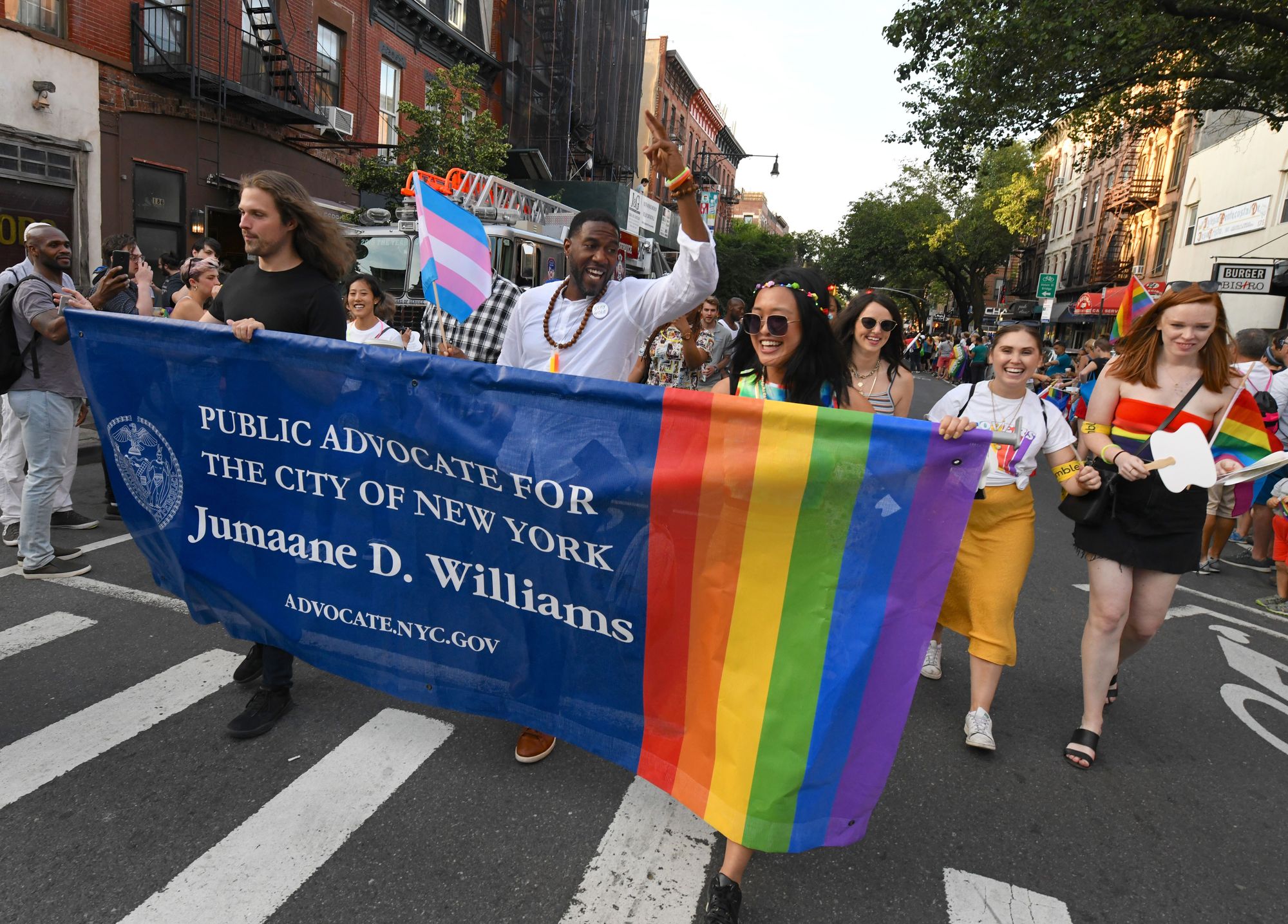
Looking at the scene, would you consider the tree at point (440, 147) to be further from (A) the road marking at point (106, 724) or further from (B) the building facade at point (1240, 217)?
(B) the building facade at point (1240, 217)

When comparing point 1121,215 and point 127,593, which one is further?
point 1121,215

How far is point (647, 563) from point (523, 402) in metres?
0.63

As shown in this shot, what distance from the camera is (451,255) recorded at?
4.17 m

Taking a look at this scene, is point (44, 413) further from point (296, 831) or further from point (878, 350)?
point (878, 350)

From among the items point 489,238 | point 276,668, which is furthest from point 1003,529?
point 489,238

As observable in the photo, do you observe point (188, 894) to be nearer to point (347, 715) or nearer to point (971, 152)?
point (347, 715)

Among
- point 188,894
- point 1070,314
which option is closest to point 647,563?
point 188,894

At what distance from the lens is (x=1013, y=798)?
3213 millimetres

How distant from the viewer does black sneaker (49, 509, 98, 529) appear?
19.2ft

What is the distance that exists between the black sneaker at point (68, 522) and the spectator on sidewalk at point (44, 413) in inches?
31.2

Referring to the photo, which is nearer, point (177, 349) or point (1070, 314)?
point (177, 349)

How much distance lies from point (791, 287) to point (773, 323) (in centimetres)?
20

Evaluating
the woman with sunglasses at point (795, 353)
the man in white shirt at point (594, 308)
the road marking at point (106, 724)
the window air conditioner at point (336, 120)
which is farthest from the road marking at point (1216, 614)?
the window air conditioner at point (336, 120)

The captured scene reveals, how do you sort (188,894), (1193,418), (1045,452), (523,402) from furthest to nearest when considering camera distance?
1. (1045,452)
2. (1193,418)
3. (523,402)
4. (188,894)
